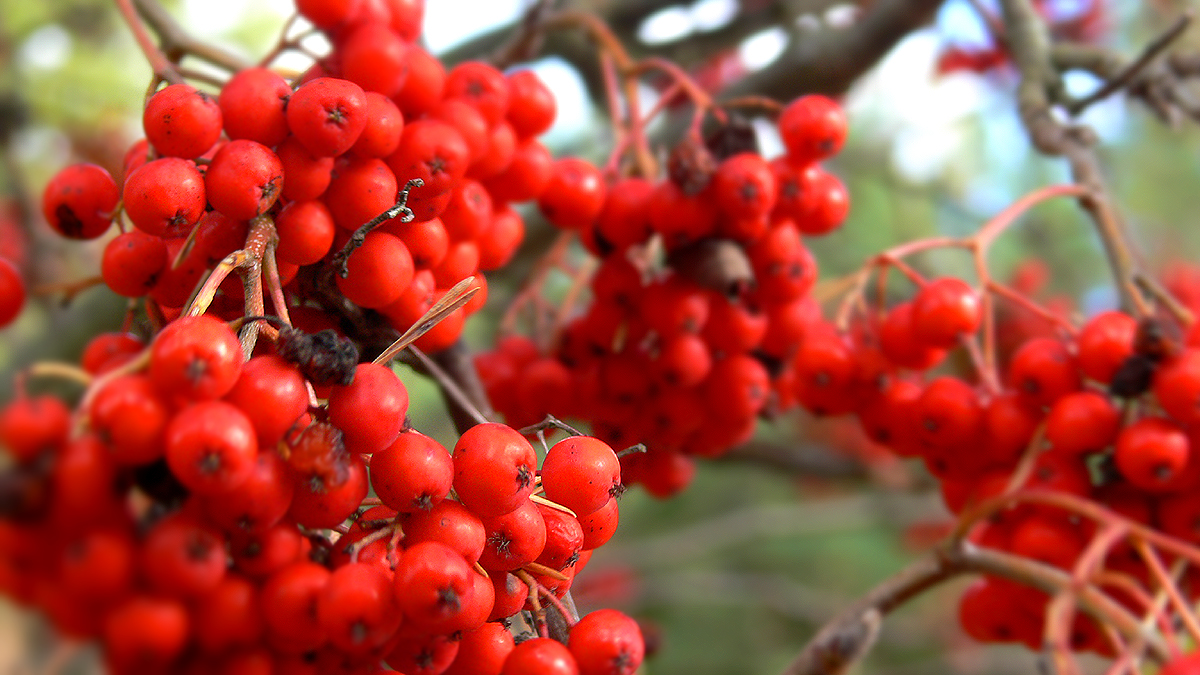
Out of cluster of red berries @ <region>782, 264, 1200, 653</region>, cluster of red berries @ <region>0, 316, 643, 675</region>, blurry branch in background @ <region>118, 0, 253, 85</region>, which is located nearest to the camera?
cluster of red berries @ <region>0, 316, 643, 675</region>

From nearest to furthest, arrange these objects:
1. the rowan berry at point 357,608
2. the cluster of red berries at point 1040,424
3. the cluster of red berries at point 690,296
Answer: the rowan berry at point 357,608 < the cluster of red berries at point 1040,424 < the cluster of red berries at point 690,296

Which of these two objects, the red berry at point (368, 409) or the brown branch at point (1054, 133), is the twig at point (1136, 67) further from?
the red berry at point (368, 409)

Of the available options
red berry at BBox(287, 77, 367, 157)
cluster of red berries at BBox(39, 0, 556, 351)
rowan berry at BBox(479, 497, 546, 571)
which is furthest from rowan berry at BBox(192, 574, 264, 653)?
red berry at BBox(287, 77, 367, 157)

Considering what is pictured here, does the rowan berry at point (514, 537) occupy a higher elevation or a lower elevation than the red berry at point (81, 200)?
lower

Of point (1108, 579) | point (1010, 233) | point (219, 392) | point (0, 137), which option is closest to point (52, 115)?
point (0, 137)

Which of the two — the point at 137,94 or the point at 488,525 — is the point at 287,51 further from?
the point at 488,525

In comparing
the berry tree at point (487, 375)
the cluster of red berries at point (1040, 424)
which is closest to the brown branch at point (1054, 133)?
the berry tree at point (487, 375)

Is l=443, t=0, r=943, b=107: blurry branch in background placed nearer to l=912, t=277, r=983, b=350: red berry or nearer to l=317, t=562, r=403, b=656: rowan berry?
l=912, t=277, r=983, b=350: red berry

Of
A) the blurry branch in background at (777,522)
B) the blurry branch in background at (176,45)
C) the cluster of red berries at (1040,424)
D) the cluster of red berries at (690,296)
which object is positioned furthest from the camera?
the blurry branch in background at (777,522)
